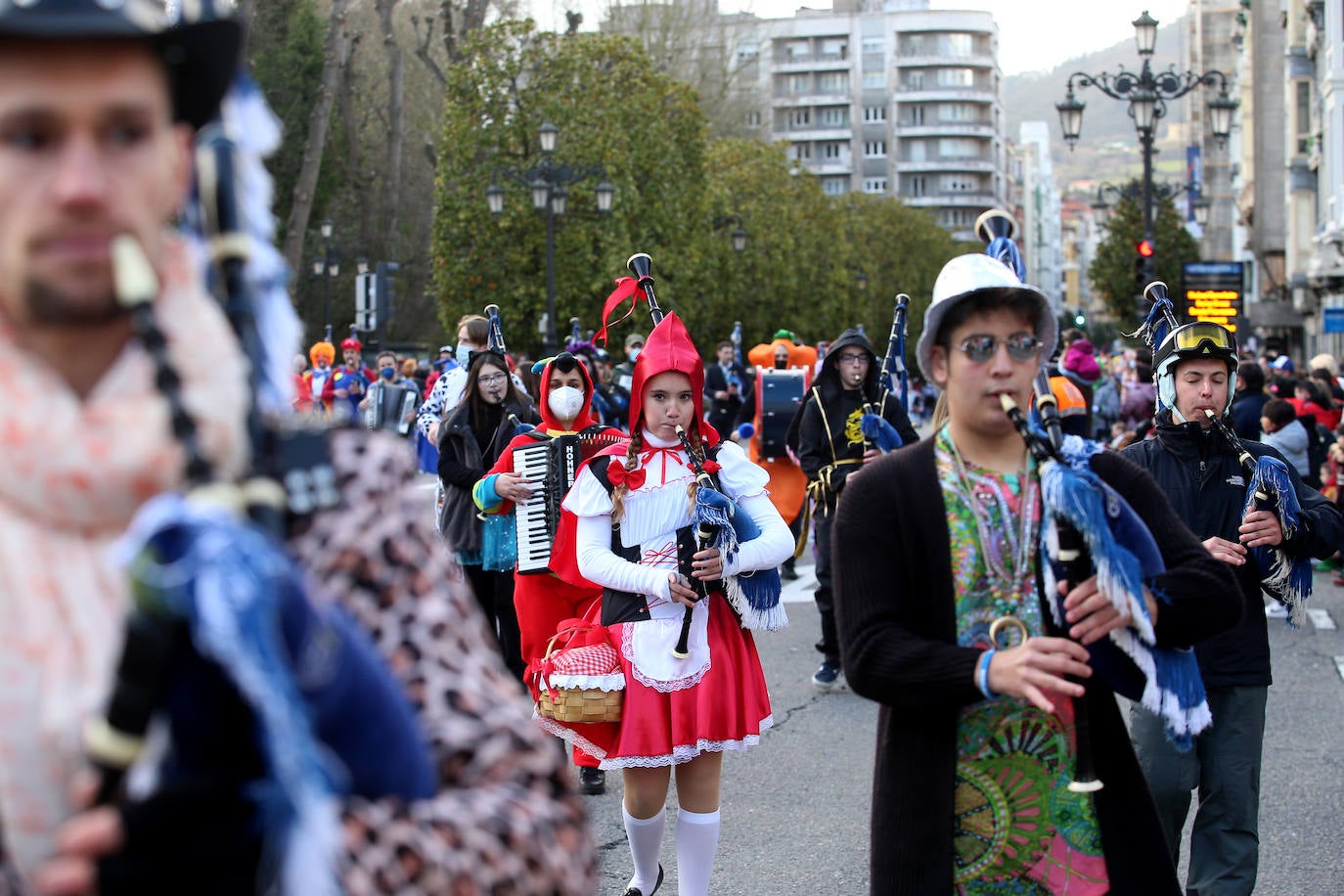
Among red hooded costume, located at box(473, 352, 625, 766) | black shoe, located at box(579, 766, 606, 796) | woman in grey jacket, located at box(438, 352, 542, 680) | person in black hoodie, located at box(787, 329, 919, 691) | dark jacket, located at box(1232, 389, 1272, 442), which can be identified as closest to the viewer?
red hooded costume, located at box(473, 352, 625, 766)

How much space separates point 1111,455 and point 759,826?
380 cm

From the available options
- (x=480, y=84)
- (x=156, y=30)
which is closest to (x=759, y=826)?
(x=156, y=30)

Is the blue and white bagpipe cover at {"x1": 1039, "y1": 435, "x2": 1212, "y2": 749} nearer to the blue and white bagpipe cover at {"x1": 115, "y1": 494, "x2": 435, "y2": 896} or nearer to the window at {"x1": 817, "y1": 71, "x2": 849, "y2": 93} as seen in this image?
the blue and white bagpipe cover at {"x1": 115, "y1": 494, "x2": 435, "y2": 896}

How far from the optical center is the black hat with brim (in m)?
1.44

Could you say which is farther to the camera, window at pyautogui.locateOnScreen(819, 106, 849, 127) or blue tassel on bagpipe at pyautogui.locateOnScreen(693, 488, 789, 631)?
window at pyautogui.locateOnScreen(819, 106, 849, 127)

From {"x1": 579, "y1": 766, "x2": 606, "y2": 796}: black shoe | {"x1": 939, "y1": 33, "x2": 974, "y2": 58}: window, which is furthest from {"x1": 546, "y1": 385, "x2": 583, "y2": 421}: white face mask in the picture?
{"x1": 939, "y1": 33, "x2": 974, "y2": 58}: window

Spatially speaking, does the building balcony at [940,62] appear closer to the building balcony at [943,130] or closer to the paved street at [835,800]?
the building balcony at [943,130]

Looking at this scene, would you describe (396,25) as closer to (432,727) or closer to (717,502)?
(717,502)

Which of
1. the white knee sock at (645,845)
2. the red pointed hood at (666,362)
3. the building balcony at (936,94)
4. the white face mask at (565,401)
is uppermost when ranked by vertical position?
the building balcony at (936,94)

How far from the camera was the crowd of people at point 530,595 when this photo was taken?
1.39 meters

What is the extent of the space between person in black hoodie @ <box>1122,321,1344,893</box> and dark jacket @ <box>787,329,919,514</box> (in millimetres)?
4751

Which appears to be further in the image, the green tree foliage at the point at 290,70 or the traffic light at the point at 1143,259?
the green tree foliage at the point at 290,70

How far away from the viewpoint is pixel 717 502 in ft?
17.9

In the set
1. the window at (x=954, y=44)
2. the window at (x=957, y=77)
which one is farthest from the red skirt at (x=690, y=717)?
the window at (x=954, y=44)
